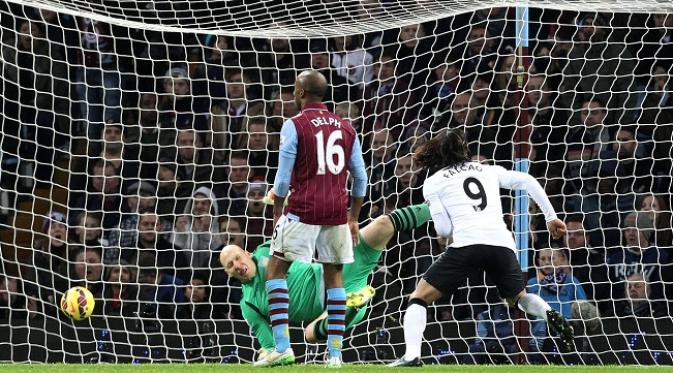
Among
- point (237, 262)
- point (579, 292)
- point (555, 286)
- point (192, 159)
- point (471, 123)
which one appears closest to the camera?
point (237, 262)

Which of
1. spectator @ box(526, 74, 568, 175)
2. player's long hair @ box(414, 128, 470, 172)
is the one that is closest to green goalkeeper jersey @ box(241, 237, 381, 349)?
player's long hair @ box(414, 128, 470, 172)

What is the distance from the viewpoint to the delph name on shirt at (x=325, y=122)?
255 inches

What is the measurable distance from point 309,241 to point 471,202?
0.95 m

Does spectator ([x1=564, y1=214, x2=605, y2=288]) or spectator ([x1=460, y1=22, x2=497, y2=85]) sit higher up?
spectator ([x1=460, y1=22, x2=497, y2=85])

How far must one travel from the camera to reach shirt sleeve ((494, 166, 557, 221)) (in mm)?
6828

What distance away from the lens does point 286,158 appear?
21.0ft

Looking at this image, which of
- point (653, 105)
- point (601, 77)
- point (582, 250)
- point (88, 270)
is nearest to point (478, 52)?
point (601, 77)

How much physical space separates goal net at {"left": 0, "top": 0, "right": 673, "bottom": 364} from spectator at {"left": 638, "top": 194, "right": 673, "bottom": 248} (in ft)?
A: 0.07

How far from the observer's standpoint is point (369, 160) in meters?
10.2

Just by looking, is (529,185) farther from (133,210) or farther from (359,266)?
(133,210)

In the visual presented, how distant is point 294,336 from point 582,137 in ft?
9.18

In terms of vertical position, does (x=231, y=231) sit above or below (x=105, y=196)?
below

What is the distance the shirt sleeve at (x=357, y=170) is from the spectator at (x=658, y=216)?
10.4ft

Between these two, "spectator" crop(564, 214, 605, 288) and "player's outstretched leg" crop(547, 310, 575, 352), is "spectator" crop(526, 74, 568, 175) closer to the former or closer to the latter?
"spectator" crop(564, 214, 605, 288)
